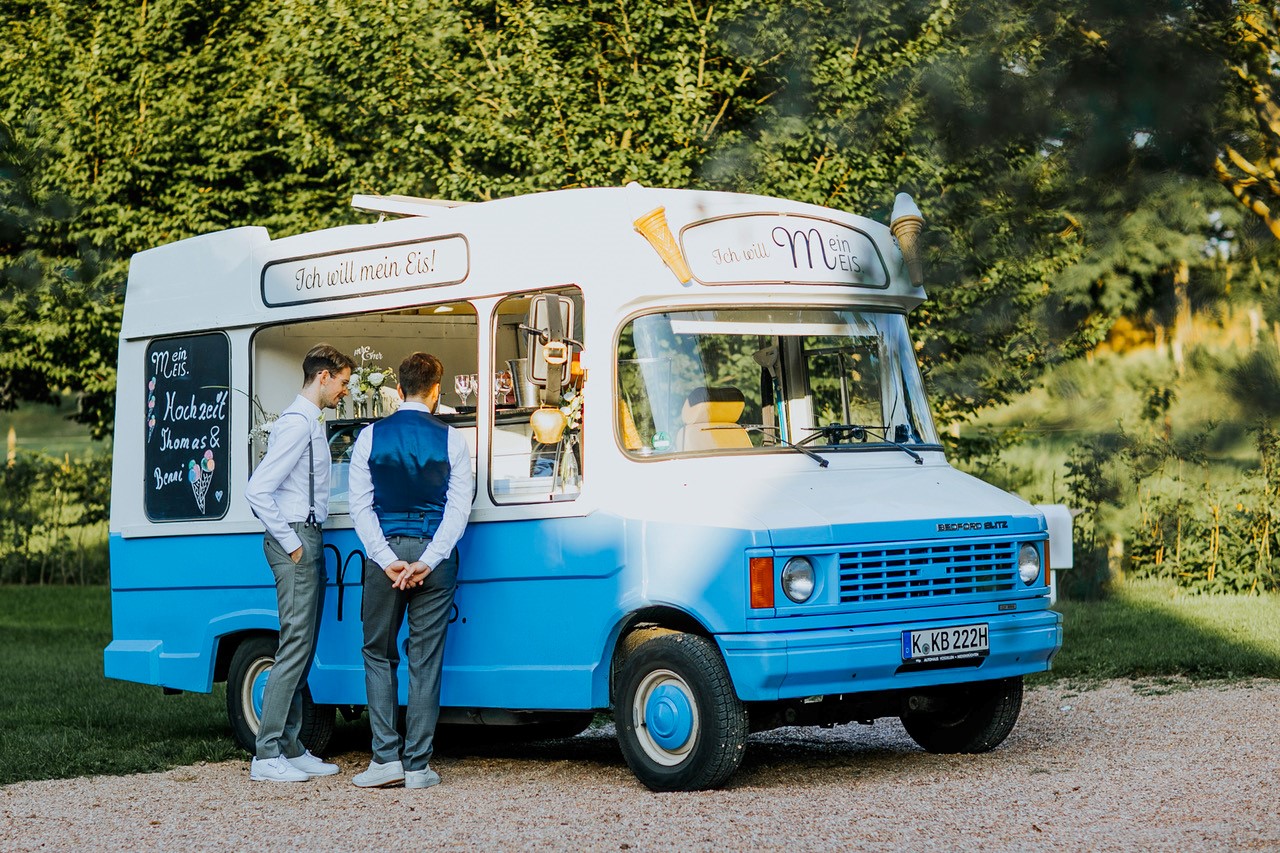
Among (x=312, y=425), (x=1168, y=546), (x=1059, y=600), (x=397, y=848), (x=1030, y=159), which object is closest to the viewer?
(x=1030, y=159)

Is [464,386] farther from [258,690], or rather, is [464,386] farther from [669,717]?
[669,717]

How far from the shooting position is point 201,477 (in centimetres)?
1041

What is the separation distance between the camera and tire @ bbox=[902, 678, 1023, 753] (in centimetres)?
892

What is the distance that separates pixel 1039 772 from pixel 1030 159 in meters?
5.29

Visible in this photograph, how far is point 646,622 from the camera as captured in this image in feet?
27.4

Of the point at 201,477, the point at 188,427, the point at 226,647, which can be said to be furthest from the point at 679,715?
the point at 188,427

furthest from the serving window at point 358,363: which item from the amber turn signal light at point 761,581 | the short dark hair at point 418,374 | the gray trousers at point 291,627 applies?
the amber turn signal light at point 761,581

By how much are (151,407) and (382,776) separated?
130 inches

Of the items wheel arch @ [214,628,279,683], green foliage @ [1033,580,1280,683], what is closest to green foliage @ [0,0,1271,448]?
green foliage @ [1033,580,1280,683]

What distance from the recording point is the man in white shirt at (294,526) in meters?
Answer: 8.92

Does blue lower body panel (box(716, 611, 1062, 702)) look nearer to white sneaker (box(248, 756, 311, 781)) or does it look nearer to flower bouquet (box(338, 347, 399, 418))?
white sneaker (box(248, 756, 311, 781))

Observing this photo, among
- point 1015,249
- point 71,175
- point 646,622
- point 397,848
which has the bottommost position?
point 397,848

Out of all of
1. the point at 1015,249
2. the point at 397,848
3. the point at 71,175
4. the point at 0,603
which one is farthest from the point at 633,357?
the point at 0,603

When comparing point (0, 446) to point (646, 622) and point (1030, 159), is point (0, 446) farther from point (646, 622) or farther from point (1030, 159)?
point (1030, 159)
